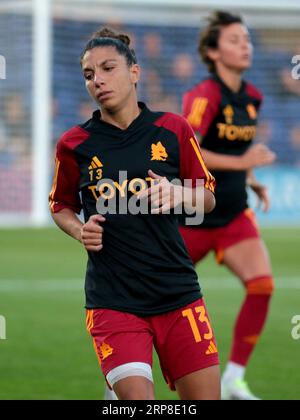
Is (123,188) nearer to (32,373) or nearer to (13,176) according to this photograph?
(32,373)

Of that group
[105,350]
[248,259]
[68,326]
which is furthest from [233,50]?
[105,350]

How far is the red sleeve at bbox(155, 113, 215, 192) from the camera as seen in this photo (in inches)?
183

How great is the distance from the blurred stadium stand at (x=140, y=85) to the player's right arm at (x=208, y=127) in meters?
12.6

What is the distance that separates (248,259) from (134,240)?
274cm

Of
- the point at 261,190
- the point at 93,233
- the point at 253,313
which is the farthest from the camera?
the point at 261,190

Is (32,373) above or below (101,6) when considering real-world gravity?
below

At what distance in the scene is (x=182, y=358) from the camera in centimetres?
449

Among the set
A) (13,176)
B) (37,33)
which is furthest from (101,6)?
(13,176)

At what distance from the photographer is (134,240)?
4.55 meters

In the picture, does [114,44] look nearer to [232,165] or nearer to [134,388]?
[134,388]

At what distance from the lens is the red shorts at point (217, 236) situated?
23.8 feet

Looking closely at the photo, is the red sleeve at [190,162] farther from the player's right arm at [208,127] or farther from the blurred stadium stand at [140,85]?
the blurred stadium stand at [140,85]

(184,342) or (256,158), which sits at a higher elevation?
(256,158)

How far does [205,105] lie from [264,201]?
95cm
